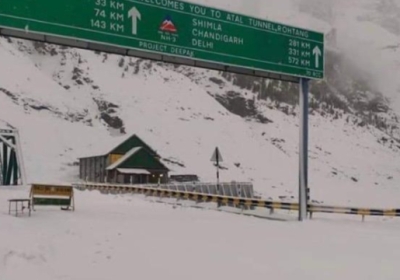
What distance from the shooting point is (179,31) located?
2008 centimetres

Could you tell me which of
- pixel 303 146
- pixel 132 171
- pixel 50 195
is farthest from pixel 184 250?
pixel 132 171

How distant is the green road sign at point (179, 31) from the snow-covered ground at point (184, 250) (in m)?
6.03

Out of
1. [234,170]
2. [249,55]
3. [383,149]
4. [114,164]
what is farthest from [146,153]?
[383,149]

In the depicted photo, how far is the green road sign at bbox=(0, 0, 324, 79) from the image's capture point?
17672 millimetres

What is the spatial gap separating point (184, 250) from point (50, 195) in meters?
8.84

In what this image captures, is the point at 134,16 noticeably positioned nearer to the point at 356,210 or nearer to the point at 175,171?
the point at 356,210

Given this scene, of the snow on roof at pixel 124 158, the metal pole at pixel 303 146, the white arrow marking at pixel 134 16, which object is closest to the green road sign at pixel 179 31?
the white arrow marking at pixel 134 16

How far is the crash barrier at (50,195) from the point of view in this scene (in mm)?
18997

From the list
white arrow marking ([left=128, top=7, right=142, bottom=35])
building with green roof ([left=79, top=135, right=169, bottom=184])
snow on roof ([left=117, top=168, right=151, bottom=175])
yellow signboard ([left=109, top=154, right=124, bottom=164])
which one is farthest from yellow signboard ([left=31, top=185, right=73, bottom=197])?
yellow signboard ([left=109, top=154, right=124, bottom=164])

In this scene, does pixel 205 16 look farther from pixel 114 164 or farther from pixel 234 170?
pixel 234 170

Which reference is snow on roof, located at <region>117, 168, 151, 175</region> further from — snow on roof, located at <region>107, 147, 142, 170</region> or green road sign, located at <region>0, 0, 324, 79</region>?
green road sign, located at <region>0, 0, 324, 79</region>

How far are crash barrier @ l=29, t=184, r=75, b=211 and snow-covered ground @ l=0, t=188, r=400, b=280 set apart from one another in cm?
132

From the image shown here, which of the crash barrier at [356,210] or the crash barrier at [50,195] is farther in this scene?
the crash barrier at [356,210]

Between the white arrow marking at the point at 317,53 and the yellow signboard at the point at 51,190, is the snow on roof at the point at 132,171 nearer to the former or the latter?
the white arrow marking at the point at 317,53
